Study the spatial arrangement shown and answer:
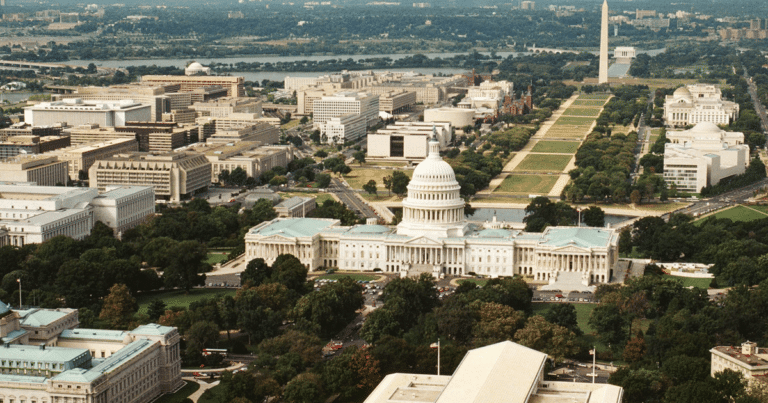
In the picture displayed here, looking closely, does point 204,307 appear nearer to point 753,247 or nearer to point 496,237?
point 496,237

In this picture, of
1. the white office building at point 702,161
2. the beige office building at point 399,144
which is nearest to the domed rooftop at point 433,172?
the white office building at point 702,161

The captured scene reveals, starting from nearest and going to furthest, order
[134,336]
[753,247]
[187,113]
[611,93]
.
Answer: [134,336] → [753,247] → [187,113] → [611,93]

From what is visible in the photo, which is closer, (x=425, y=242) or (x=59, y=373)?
(x=59, y=373)

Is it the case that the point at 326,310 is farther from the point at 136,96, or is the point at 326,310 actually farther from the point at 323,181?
the point at 136,96

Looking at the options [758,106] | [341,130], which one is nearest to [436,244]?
[341,130]

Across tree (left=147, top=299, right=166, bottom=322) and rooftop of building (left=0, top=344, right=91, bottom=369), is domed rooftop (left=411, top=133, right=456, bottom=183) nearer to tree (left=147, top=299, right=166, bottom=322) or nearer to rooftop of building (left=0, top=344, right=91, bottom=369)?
tree (left=147, top=299, right=166, bottom=322)

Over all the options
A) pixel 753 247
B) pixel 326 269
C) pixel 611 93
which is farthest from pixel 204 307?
pixel 611 93

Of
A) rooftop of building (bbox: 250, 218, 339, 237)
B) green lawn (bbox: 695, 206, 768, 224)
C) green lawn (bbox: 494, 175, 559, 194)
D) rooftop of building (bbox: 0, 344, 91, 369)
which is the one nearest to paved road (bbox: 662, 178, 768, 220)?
green lawn (bbox: 695, 206, 768, 224)

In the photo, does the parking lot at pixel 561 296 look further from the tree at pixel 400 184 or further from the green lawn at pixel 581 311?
the tree at pixel 400 184
